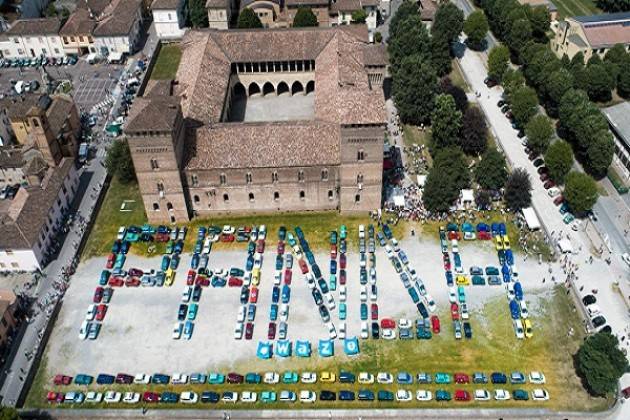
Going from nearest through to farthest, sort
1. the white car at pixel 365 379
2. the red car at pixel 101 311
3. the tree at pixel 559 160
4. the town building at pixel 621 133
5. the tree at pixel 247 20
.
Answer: the white car at pixel 365 379 → the red car at pixel 101 311 → the tree at pixel 559 160 → the town building at pixel 621 133 → the tree at pixel 247 20

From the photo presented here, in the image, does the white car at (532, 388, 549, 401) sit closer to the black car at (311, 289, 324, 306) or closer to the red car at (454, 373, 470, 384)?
the red car at (454, 373, 470, 384)

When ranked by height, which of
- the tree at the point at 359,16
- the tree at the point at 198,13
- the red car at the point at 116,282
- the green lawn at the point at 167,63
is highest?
the tree at the point at 198,13

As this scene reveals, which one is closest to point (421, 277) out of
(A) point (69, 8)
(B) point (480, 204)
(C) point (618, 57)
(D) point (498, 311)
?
(D) point (498, 311)

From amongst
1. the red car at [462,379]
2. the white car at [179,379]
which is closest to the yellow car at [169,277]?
the white car at [179,379]

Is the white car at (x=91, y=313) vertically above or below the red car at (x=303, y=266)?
below

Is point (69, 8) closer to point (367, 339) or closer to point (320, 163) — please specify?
point (320, 163)

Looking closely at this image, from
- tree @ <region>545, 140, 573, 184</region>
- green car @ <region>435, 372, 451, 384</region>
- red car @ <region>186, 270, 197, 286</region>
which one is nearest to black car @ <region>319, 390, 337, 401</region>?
green car @ <region>435, 372, 451, 384</region>

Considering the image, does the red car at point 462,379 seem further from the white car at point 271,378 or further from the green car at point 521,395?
the white car at point 271,378
